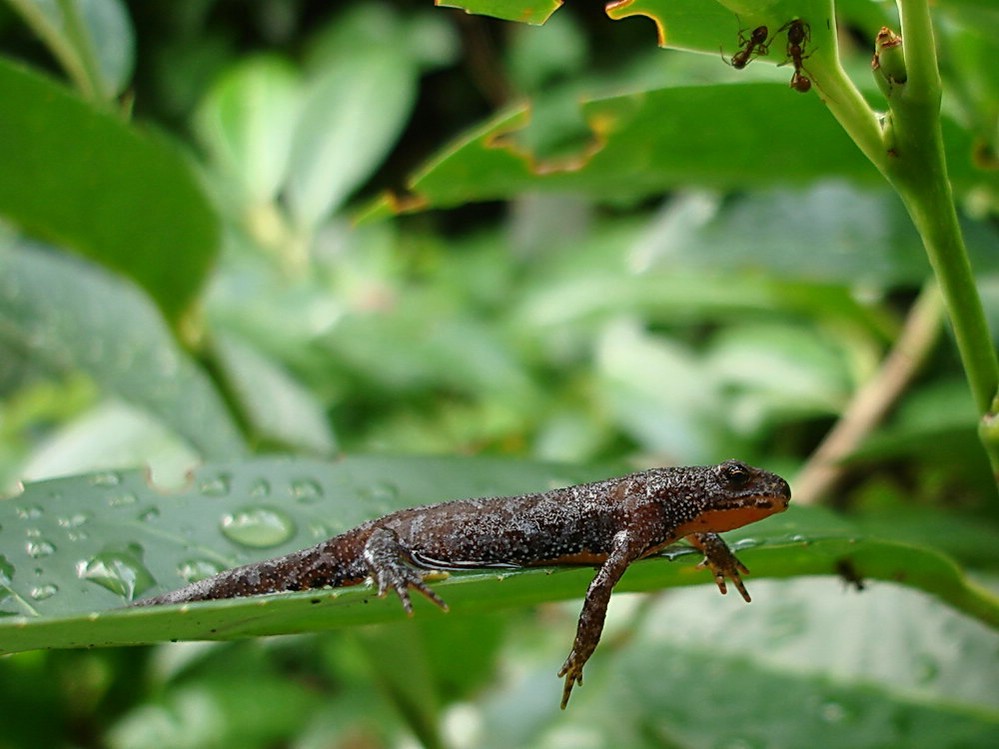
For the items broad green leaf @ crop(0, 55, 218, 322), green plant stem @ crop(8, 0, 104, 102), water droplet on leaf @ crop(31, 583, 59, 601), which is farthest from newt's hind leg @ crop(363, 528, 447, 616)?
green plant stem @ crop(8, 0, 104, 102)

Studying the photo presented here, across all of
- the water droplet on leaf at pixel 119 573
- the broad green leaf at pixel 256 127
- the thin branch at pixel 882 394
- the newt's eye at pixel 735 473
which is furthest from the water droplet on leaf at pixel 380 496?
the broad green leaf at pixel 256 127

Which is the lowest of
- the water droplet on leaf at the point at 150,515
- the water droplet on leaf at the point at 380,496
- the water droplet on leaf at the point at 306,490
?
the water droplet on leaf at the point at 380,496

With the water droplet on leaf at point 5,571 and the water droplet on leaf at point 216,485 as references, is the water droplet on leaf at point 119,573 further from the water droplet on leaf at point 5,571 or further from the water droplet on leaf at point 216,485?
the water droplet on leaf at point 216,485

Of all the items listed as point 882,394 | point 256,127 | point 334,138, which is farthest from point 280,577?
point 256,127

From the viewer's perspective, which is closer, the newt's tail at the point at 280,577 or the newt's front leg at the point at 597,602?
the newt's tail at the point at 280,577

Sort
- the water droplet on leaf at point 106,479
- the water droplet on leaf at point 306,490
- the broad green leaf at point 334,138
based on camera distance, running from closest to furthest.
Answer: the water droplet on leaf at point 106,479, the water droplet on leaf at point 306,490, the broad green leaf at point 334,138

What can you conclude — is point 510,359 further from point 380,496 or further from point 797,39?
point 797,39

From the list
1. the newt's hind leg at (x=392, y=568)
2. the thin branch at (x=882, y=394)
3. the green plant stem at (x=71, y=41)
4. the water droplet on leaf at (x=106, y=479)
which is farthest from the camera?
the thin branch at (x=882, y=394)

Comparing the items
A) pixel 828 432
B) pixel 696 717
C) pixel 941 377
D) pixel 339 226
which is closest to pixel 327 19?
pixel 339 226
